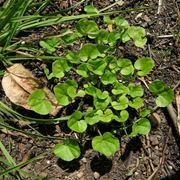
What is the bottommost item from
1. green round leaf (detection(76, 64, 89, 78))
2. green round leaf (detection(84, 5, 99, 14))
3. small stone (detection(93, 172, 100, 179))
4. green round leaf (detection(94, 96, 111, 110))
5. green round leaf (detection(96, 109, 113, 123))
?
small stone (detection(93, 172, 100, 179))

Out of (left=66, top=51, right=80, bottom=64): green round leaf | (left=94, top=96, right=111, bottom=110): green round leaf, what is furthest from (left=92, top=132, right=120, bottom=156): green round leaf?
(left=66, top=51, right=80, bottom=64): green round leaf

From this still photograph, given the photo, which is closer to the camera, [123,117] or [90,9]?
[123,117]

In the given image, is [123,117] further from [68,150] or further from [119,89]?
[68,150]

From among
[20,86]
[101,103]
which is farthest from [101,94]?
[20,86]

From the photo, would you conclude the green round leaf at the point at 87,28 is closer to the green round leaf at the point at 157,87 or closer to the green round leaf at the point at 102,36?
the green round leaf at the point at 102,36

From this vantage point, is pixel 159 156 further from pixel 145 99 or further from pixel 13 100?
pixel 13 100

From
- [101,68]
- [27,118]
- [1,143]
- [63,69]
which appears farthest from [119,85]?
[1,143]

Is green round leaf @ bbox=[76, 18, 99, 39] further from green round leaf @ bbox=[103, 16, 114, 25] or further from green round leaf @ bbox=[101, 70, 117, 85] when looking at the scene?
green round leaf @ bbox=[101, 70, 117, 85]
